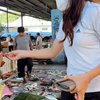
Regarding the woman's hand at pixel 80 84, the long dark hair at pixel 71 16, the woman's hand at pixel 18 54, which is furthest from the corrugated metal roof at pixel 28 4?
the woman's hand at pixel 80 84

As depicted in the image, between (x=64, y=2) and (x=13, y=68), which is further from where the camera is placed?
(x=13, y=68)

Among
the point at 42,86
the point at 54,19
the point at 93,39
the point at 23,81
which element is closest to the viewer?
the point at 93,39

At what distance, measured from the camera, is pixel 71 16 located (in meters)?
1.78

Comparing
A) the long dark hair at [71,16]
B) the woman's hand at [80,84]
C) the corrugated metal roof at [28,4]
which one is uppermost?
the corrugated metal roof at [28,4]

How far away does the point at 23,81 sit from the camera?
9617 millimetres

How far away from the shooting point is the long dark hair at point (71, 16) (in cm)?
176

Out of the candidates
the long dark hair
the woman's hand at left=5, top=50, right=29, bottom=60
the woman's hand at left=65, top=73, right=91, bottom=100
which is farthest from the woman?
the woman's hand at left=5, top=50, right=29, bottom=60

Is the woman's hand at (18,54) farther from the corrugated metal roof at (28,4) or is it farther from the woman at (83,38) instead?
the corrugated metal roof at (28,4)

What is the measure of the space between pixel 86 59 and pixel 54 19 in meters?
12.8

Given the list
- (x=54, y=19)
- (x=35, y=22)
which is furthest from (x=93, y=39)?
(x=35, y=22)

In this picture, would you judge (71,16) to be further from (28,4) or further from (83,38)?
(28,4)

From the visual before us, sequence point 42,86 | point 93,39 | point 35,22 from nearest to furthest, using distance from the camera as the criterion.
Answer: point 93,39
point 42,86
point 35,22

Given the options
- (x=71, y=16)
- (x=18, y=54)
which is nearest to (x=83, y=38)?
(x=71, y=16)

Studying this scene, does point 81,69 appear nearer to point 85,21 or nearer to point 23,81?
point 85,21
